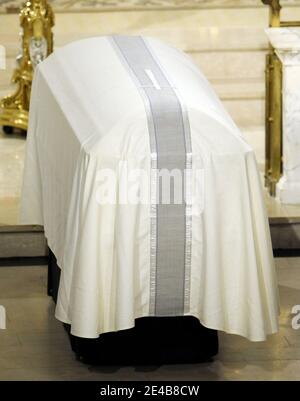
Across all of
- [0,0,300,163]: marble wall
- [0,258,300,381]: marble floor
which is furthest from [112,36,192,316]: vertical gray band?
[0,0,300,163]: marble wall

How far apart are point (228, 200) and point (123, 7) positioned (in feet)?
21.6

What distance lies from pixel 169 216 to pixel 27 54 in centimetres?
418

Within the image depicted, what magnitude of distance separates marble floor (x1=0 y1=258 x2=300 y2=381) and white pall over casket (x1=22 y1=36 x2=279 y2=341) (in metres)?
0.33

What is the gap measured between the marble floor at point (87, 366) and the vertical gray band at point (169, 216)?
1.34 ft

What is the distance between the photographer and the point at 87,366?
566 cm

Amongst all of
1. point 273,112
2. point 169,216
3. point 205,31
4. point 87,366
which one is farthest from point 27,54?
point 169,216

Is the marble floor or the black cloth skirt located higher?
the black cloth skirt

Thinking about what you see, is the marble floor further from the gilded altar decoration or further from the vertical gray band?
the gilded altar decoration

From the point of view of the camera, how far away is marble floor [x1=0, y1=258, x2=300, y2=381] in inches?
220

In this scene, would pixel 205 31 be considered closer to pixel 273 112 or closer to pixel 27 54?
pixel 27 54

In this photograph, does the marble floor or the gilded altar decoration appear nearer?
the marble floor

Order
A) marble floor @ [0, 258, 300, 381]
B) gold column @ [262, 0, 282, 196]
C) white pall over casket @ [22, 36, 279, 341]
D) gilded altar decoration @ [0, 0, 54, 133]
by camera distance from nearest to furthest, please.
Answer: white pall over casket @ [22, 36, 279, 341] < marble floor @ [0, 258, 300, 381] < gold column @ [262, 0, 282, 196] < gilded altar decoration @ [0, 0, 54, 133]

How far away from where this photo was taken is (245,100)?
9.95 meters

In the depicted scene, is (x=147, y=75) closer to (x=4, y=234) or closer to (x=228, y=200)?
(x=228, y=200)
